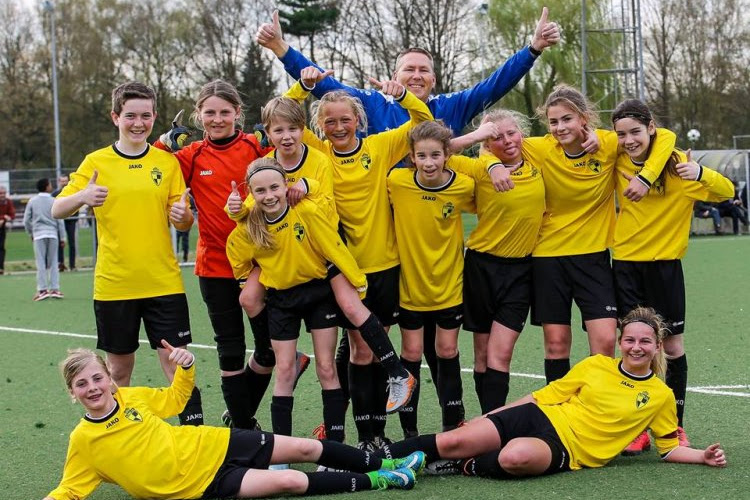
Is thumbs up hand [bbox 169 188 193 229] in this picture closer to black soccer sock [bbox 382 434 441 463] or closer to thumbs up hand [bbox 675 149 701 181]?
black soccer sock [bbox 382 434 441 463]

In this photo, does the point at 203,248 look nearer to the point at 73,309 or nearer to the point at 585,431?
the point at 585,431

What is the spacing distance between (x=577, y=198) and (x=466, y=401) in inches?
75.6

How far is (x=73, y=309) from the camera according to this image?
13773 mm

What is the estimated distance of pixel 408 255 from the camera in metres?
5.62

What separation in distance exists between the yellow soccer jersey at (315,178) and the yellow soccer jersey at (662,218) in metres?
1.68

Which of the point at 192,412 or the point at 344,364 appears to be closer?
the point at 192,412

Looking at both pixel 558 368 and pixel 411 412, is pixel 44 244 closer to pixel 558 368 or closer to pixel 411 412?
pixel 411 412

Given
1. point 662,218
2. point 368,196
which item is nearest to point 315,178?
point 368,196

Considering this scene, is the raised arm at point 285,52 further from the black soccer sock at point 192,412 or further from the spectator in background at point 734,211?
the spectator in background at point 734,211

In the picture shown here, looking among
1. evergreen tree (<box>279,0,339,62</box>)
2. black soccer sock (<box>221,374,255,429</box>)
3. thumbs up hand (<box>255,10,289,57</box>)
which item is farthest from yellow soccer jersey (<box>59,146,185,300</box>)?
evergreen tree (<box>279,0,339,62</box>)

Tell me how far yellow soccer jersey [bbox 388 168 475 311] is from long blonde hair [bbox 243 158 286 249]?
0.76 metres

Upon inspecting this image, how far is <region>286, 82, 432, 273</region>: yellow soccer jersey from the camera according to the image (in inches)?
218

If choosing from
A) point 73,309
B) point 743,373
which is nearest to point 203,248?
point 743,373

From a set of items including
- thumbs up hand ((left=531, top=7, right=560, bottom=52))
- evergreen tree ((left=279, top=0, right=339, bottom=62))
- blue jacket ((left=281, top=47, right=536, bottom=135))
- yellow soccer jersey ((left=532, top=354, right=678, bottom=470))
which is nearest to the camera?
yellow soccer jersey ((left=532, top=354, right=678, bottom=470))
